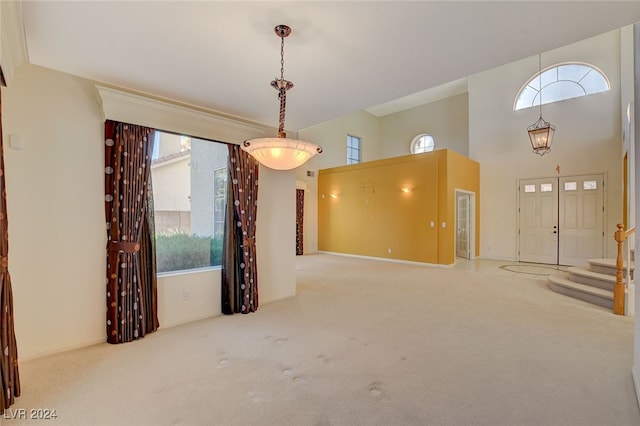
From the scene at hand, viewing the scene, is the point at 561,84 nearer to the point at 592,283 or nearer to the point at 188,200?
the point at 592,283

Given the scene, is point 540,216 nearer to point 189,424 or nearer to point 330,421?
point 330,421

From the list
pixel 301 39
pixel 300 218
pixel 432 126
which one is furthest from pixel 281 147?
pixel 432 126

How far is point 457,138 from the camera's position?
404 inches

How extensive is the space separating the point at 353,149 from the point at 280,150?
9.63 meters

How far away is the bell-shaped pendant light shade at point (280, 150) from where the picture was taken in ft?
8.19

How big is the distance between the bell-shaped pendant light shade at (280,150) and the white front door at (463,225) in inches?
287

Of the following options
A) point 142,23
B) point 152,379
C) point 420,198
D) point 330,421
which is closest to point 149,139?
point 142,23

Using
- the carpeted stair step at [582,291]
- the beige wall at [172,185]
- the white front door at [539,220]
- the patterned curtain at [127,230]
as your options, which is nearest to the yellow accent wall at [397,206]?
the white front door at [539,220]

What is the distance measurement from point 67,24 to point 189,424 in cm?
279

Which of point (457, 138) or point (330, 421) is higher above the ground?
point (457, 138)

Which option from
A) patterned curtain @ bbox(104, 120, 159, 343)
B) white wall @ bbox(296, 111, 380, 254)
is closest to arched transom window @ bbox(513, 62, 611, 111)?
white wall @ bbox(296, 111, 380, 254)

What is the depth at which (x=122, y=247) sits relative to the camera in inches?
119

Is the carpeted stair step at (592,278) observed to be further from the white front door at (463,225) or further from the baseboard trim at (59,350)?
the baseboard trim at (59,350)

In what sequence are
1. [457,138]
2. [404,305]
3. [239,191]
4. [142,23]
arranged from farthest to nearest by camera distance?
[457,138] → [404,305] → [239,191] → [142,23]
